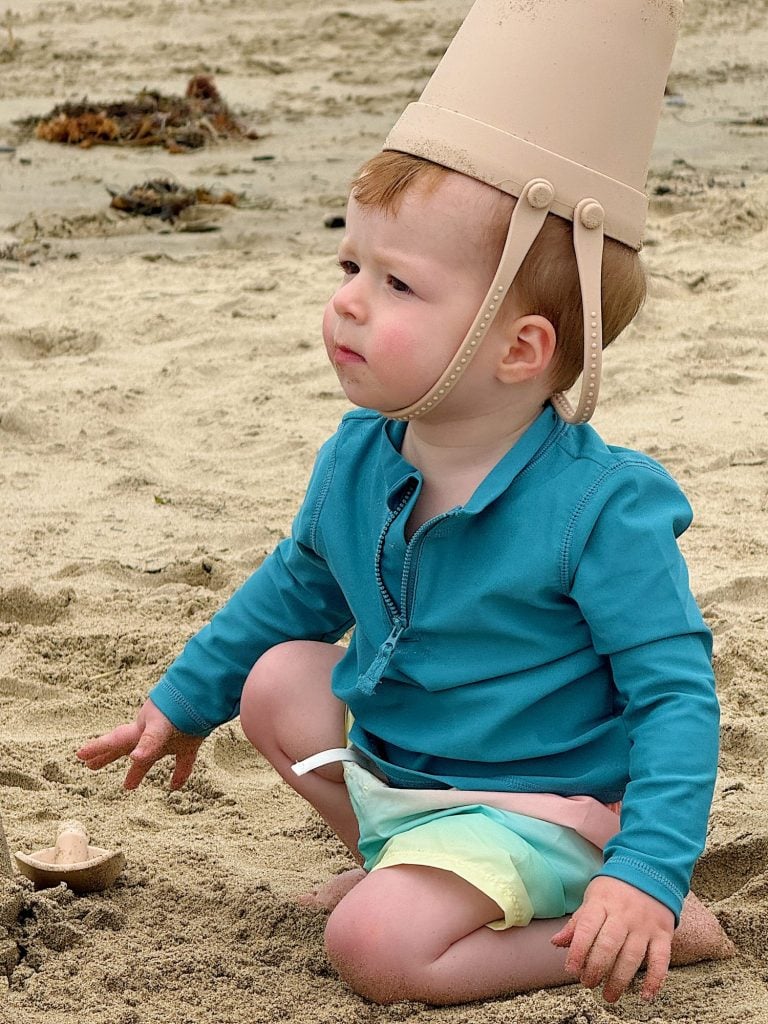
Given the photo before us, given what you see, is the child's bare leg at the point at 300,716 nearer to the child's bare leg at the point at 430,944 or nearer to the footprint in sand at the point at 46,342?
the child's bare leg at the point at 430,944

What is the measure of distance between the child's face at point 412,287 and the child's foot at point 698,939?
759 mm

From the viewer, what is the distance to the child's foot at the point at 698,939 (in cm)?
193

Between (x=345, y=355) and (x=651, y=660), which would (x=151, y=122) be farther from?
(x=651, y=660)

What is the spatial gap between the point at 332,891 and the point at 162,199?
16.0 ft

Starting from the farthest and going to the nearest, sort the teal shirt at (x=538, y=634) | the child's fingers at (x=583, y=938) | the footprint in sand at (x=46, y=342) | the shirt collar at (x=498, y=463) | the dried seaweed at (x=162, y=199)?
the dried seaweed at (x=162, y=199) → the footprint in sand at (x=46, y=342) → the shirt collar at (x=498, y=463) → the teal shirt at (x=538, y=634) → the child's fingers at (x=583, y=938)

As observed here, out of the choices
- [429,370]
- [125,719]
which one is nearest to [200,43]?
[125,719]

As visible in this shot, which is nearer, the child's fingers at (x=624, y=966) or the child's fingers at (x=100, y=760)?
the child's fingers at (x=624, y=966)

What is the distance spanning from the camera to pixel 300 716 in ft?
7.07

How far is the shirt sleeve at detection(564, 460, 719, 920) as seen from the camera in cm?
175

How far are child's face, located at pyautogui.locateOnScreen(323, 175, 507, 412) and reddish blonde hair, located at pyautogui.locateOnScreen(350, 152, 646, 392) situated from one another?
0.02 metres

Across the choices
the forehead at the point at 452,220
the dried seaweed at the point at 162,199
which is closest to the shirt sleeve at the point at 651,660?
Answer: the forehead at the point at 452,220

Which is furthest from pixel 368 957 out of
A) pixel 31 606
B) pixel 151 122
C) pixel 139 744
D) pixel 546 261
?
pixel 151 122

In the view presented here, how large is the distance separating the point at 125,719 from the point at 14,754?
0.74 feet

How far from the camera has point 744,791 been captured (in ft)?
7.79
